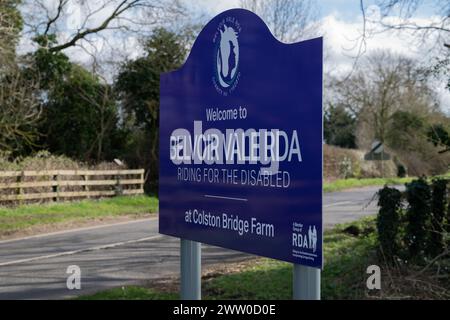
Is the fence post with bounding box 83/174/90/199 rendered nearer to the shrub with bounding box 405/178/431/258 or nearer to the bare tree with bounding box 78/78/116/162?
the bare tree with bounding box 78/78/116/162

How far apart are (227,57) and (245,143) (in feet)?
2.63

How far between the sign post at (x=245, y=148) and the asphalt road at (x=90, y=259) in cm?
331

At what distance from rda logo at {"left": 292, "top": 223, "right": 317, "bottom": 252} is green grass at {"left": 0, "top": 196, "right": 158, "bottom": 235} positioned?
1195 cm

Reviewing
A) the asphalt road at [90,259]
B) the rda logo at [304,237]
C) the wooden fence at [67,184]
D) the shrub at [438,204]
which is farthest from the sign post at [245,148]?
the wooden fence at [67,184]

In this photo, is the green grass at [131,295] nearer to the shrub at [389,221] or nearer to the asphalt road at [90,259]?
the asphalt road at [90,259]

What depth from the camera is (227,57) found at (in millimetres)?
4840

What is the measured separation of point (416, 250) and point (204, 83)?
165 inches

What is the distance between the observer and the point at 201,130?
5.12 metres

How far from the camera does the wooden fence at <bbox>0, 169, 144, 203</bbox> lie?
59.3ft

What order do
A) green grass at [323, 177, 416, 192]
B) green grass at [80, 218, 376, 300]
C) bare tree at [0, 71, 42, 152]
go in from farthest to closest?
green grass at [323, 177, 416, 192] → bare tree at [0, 71, 42, 152] → green grass at [80, 218, 376, 300]

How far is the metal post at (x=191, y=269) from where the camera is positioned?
5.52 metres

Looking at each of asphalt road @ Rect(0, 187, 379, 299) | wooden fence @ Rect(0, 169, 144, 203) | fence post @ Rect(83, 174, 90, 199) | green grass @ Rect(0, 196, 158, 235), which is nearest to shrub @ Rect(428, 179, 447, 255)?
asphalt road @ Rect(0, 187, 379, 299)

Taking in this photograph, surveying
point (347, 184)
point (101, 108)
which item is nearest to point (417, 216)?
point (101, 108)
